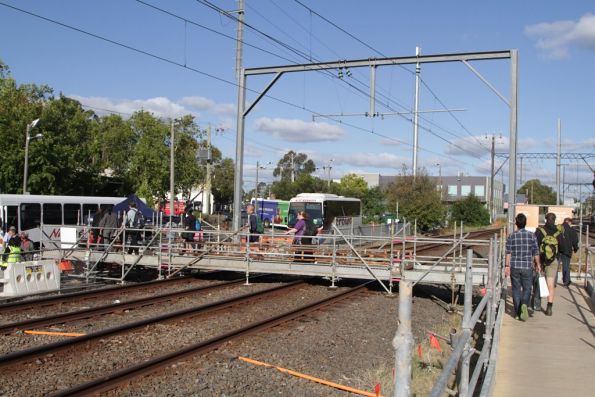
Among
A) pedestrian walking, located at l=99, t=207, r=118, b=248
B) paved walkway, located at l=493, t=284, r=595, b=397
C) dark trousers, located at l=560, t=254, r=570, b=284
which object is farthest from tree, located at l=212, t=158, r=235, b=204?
paved walkway, located at l=493, t=284, r=595, b=397

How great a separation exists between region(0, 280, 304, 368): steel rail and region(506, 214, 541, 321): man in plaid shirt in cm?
560

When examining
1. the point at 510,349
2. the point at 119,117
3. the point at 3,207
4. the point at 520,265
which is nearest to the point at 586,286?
the point at 520,265

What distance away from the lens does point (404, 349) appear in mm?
3146

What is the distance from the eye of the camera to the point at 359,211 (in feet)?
161

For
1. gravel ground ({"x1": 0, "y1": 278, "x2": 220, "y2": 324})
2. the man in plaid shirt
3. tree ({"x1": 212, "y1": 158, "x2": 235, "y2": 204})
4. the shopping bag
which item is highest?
tree ({"x1": 212, "y1": 158, "x2": 235, "y2": 204})

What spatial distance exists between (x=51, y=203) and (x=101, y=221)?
41.0ft

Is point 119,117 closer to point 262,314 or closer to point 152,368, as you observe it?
point 262,314

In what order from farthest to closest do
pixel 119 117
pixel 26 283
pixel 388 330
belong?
1. pixel 119 117
2. pixel 26 283
3. pixel 388 330

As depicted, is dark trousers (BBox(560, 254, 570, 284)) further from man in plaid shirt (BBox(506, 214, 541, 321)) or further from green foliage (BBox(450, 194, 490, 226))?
green foliage (BBox(450, 194, 490, 226))

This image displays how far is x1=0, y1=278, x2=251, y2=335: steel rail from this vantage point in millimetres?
9758

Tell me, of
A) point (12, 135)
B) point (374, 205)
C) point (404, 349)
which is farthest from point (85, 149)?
point (404, 349)

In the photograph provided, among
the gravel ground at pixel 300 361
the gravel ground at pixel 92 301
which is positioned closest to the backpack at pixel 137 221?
the gravel ground at pixel 92 301

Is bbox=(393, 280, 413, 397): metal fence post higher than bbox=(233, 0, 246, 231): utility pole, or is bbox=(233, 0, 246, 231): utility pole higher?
bbox=(233, 0, 246, 231): utility pole

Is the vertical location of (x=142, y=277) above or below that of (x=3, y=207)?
below
